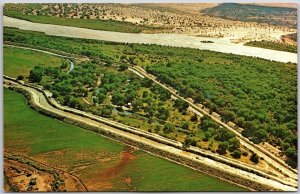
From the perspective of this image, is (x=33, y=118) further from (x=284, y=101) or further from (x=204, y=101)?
(x=284, y=101)

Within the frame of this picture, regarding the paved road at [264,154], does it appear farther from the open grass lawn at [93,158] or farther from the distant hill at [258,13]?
the distant hill at [258,13]

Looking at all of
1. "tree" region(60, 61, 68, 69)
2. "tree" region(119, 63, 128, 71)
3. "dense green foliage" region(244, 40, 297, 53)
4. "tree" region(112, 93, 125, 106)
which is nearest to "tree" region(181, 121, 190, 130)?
"tree" region(112, 93, 125, 106)

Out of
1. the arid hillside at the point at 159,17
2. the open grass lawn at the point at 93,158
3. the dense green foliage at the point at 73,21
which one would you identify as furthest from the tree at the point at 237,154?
the dense green foliage at the point at 73,21

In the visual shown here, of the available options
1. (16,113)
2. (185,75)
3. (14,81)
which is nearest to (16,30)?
(14,81)

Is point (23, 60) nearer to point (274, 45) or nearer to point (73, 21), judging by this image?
point (73, 21)

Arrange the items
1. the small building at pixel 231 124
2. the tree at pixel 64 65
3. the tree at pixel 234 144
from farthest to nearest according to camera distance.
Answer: the tree at pixel 64 65
the small building at pixel 231 124
the tree at pixel 234 144

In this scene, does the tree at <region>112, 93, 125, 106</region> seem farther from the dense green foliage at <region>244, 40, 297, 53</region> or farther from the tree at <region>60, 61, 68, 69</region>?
the dense green foliage at <region>244, 40, 297, 53</region>
